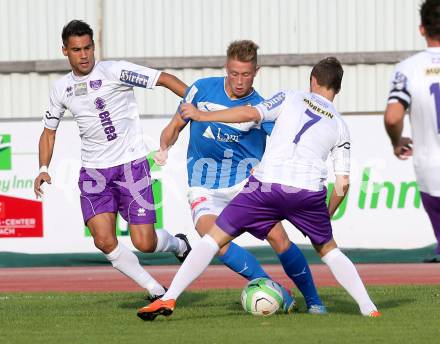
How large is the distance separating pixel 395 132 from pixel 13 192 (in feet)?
29.8

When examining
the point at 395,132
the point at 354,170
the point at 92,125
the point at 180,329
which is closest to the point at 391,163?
the point at 354,170

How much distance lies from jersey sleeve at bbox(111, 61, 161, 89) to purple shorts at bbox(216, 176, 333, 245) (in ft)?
5.91

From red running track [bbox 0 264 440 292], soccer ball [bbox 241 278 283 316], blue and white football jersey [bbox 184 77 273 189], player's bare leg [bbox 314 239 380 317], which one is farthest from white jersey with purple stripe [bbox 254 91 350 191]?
red running track [bbox 0 264 440 292]

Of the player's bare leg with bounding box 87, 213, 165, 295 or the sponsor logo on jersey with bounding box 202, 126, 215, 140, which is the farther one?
the player's bare leg with bounding box 87, 213, 165, 295

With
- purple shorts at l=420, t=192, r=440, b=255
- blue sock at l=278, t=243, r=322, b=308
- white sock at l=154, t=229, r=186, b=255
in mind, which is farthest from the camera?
white sock at l=154, t=229, r=186, b=255

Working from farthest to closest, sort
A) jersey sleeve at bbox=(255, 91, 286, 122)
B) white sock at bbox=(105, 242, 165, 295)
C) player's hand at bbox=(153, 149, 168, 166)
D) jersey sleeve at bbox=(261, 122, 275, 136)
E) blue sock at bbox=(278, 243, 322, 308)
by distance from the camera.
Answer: white sock at bbox=(105, 242, 165, 295) → jersey sleeve at bbox=(261, 122, 275, 136) → blue sock at bbox=(278, 243, 322, 308) → player's hand at bbox=(153, 149, 168, 166) → jersey sleeve at bbox=(255, 91, 286, 122)

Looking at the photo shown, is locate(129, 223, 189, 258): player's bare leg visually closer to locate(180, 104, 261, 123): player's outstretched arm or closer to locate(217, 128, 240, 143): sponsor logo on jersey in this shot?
locate(217, 128, 240, 143): sponsor logo on jersey

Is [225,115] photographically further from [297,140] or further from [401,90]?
[401,90]

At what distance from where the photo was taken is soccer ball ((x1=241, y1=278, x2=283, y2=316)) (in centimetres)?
870

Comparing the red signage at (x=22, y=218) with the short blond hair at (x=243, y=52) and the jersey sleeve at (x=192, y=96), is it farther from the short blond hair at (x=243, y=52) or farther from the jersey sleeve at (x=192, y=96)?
the short blond hair at (x=243, y=52)

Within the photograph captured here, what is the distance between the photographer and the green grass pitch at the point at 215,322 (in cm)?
754

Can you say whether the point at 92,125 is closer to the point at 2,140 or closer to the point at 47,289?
the point at 47,289

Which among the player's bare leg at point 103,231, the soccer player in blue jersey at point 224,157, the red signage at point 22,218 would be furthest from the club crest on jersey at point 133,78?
the red signage at point 22,218

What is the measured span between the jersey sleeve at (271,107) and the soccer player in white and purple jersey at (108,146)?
A: 165 centimetres
